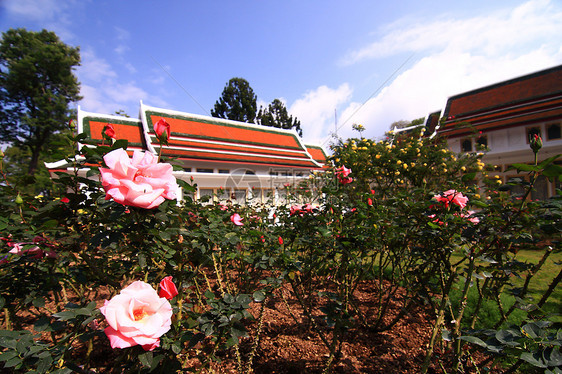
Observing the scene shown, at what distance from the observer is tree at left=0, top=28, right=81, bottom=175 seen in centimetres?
2277

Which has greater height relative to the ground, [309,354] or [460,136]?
[460,136]

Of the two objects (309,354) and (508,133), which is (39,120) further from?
(508,133)

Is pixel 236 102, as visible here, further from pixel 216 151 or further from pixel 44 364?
pixel 44 364

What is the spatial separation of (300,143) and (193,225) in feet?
50.9

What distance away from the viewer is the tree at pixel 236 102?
35.1 metres

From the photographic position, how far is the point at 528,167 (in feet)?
3.64

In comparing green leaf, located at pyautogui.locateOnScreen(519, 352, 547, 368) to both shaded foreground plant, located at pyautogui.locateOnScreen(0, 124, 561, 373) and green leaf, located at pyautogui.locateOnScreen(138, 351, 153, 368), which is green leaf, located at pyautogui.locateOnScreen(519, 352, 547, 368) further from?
green leaf, located at pyautogui.locateOnScreen(138, 351, 153, 368)

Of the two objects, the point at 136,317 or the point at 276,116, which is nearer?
the point at 136,317

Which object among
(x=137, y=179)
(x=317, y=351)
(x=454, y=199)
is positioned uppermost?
(x=137, y=179)


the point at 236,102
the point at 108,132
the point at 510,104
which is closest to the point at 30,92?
the point at 236,102

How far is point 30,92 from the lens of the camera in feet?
77.2

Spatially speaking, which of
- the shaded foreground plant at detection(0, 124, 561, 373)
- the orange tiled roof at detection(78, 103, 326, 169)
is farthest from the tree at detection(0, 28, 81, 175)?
the shaded foreground plant at detection(0, 124, 561, 373)

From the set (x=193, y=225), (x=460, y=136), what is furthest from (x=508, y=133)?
(x=193, y=225)

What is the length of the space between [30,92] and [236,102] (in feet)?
69.8
